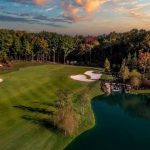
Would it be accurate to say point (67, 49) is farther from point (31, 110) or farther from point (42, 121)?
point (42, 121)

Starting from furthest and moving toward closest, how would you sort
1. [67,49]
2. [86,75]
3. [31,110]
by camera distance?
[67,49], [86,75], [31,110]

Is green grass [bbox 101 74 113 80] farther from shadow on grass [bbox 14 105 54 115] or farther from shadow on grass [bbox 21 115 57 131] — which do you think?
shadow on grass [bbox 21 115 57 131]

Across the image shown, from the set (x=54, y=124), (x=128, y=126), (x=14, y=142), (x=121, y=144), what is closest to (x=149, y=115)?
(x=128, y=126)

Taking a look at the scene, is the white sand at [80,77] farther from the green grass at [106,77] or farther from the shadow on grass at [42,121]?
the shadow on grass at [42,121]

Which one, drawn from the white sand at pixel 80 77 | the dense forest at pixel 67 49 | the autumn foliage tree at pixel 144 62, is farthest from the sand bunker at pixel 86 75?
the dense forest at pixel 67 49

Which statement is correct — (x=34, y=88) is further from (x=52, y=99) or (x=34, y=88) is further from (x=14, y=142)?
(x=14, y=142)

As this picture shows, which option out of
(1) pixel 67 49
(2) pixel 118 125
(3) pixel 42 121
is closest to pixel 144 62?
(2) pixel 118 125
